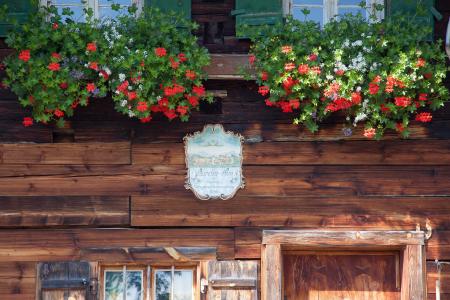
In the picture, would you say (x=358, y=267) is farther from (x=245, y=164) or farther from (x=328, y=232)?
(x=245, y=164)

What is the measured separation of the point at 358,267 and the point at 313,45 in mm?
1674

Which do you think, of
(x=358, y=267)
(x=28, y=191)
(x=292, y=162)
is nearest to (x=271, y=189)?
(x=292, y=162)

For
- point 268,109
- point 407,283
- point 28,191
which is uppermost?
point 268,109

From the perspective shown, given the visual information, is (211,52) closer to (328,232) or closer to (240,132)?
(240,132)

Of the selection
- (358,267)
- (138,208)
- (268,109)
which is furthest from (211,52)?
(358,267)

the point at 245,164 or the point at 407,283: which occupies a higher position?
the point at 245,164

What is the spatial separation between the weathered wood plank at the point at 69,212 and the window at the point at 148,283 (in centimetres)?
37

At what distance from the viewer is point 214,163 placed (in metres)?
9.45

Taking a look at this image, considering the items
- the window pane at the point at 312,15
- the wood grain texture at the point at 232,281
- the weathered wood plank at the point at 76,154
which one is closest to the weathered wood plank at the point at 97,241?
the wood grain texture at the point at 232,281

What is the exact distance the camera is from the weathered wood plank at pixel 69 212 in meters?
9.41

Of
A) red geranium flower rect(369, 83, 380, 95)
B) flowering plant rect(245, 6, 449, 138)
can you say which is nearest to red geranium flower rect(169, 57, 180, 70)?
flowering plant rect(245, 6, 449, 138)

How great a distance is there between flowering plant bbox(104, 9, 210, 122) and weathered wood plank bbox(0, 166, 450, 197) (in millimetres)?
493

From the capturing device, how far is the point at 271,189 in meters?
9.44

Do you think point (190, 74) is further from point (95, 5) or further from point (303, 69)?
point (95, 5)
